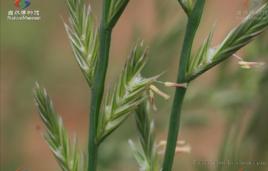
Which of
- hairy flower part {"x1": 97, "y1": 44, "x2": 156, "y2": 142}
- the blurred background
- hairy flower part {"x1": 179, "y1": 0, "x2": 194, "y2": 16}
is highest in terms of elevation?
hairy flower part {"x1": 179, "y1": 0, "x2": 194, "y2": 16}

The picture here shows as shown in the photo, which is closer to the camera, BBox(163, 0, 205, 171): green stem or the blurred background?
BBox(163, 0, 205, 171): green stem

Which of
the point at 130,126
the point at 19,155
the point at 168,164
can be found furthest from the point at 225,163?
the point at 19,155

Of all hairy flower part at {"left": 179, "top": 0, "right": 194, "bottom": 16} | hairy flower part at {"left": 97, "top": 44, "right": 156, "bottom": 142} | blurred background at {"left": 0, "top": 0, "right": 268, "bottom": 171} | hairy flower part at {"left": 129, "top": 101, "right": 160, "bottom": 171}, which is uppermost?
hairy flower part at {"left": 179, "top": 0, "right": 194, "bottom": 16}

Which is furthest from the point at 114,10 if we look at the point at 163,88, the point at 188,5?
the point at 163,88

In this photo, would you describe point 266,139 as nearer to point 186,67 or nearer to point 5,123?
point 186,67

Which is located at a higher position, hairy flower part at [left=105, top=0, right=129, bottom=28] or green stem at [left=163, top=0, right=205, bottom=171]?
hairy flower part at [left=105, top=0, right=129, bottom=28]

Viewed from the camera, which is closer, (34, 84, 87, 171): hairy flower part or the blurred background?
(34, 84, 87, 171): hairy flower part
